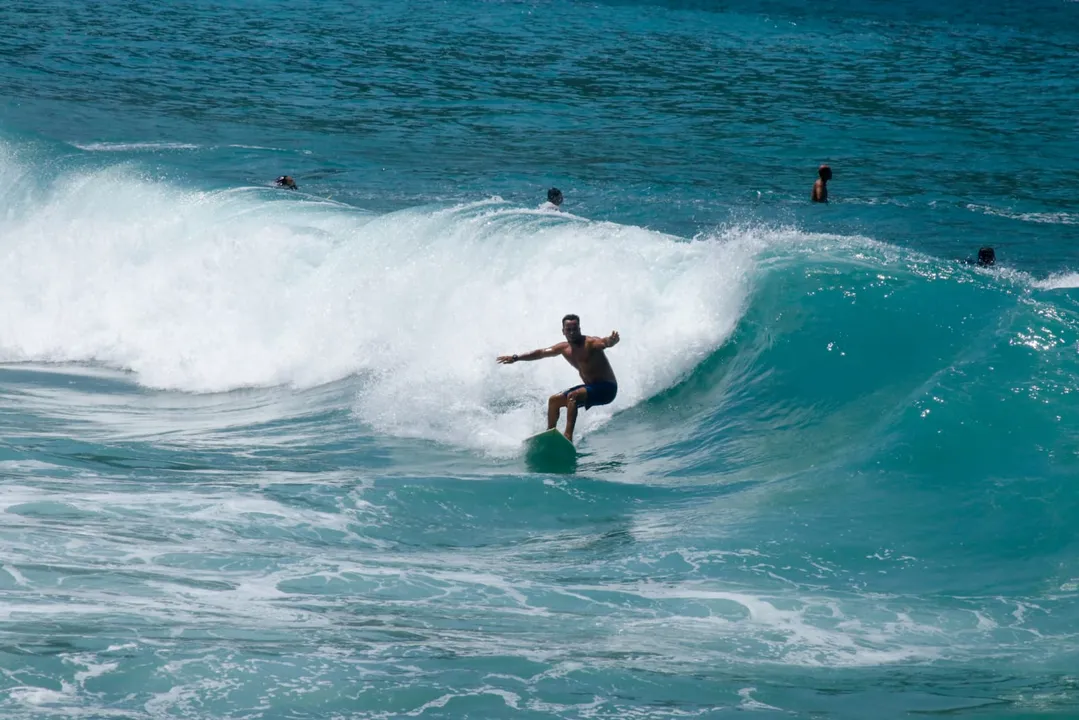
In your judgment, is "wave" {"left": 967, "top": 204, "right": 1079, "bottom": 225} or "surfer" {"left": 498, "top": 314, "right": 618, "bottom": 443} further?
"wave" {"left": 967, "top": 204, "right": 1079, "bottom": 225}

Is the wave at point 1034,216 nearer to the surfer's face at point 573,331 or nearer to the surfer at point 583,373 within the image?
the surfer at point 583,373

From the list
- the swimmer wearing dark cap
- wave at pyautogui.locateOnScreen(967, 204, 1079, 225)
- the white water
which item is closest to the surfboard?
the white water

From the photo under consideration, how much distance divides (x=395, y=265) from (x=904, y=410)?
723 cm

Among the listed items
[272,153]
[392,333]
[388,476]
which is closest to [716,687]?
[388,476]

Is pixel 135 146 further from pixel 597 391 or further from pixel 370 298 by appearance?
pixel 597 391

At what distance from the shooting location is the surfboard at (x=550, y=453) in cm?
1095

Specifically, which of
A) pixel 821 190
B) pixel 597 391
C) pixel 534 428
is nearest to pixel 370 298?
pixel 534 428

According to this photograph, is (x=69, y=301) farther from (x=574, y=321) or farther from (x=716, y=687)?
(x=716, y=687)

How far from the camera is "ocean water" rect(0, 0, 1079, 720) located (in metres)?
6.46

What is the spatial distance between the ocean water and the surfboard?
7.8 inches

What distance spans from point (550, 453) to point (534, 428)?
105cm

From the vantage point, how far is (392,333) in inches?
601

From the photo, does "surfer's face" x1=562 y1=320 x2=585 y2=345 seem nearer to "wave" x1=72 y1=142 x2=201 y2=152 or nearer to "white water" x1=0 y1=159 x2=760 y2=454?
"white water" x1=0 y1=159 x2=760 y2=454

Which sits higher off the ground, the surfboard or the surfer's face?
the surfer's face
